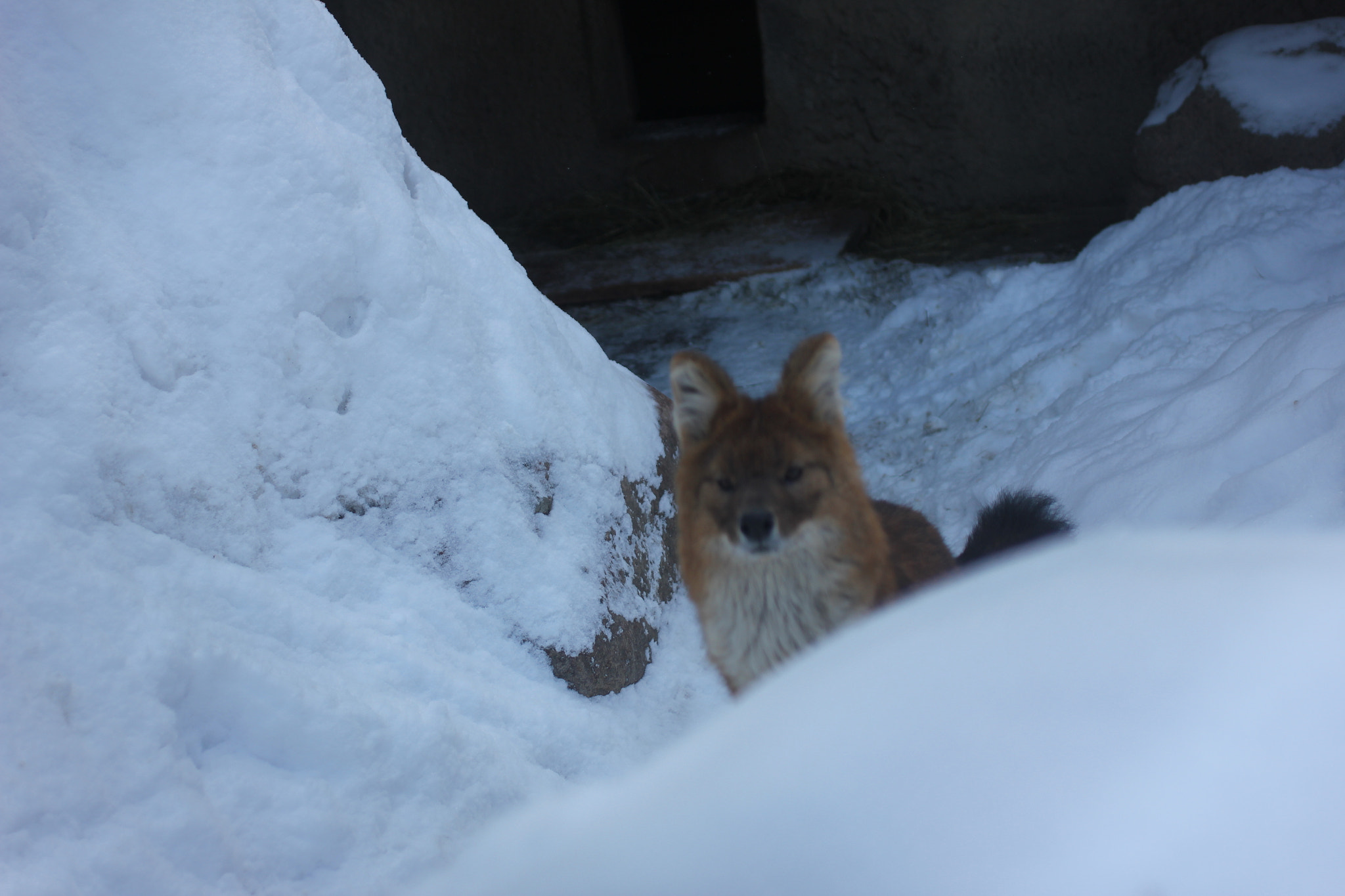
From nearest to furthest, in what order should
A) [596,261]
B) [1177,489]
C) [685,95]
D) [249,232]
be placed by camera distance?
1. [249,232]
2. [1177,489]
3. [596,261]
4. [685,95]

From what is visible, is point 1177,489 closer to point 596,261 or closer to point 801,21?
point 596,261

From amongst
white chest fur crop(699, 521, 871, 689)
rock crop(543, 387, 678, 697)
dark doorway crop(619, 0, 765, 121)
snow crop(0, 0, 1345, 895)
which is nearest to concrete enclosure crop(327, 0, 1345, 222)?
dark doorway crop(619, 0, 765, 121)

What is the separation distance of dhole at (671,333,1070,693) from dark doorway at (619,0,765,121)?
30.9ft

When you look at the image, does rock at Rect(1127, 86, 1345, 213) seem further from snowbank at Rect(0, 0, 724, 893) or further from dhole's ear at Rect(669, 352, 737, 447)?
dhole's ear at Rect(669, 352, 737, 447)

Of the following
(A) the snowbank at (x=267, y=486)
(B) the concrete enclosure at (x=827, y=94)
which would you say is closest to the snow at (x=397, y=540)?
(A) the snowbank at (x=267, y=486)

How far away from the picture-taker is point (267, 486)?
269 cm

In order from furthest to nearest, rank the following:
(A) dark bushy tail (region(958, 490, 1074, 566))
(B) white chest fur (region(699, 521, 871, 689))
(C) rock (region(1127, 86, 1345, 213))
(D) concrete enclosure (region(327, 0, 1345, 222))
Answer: (D) concrete enclosure (region(327, 0, 1345, 222))
(C) rock (region(1127, 86, 1345, 213))
(A) dark bushy tail (region(958, 490, 1074, 566))
(B) white chest fur (region(699, 521, 871, 689))

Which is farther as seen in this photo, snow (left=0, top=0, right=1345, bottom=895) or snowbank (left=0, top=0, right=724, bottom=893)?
snowbank (left=0, top=0, right=724, bottom=893)

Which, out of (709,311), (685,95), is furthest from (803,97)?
(685,95)

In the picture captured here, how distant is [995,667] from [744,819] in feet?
1.06

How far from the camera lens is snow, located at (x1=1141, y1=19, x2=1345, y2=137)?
17.7 ft

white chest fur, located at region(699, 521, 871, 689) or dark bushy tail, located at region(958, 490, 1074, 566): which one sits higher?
white chest fur, located at region(699, 521, 871, 689)

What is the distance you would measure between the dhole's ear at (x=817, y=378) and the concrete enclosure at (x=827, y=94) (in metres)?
5.87

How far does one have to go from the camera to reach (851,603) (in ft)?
8.37
